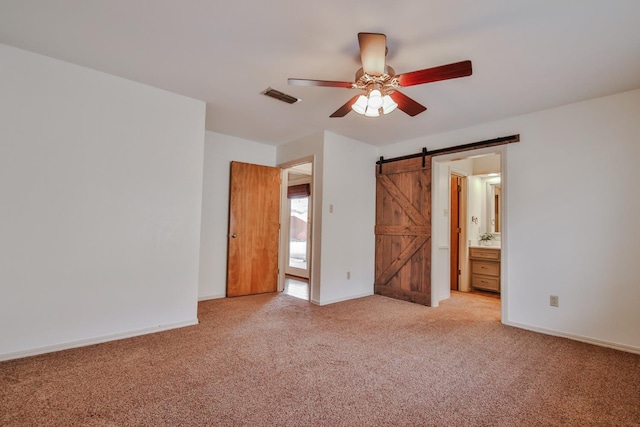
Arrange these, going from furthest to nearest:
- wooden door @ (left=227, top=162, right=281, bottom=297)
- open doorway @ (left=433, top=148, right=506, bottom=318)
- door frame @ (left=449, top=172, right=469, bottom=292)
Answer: door frame @ (left=449, top=172, right=469, bottom=292) < open doorway @ (left=433, top=148, right=506, bottom=318) < wooden door @ (left=227, top=162, right=281, bottom=297)

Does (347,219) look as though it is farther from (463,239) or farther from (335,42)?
(335,42)

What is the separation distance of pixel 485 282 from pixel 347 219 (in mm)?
2816

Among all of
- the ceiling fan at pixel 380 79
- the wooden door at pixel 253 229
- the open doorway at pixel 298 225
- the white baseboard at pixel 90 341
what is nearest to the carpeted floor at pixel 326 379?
the white baseboard at pixel 90 341

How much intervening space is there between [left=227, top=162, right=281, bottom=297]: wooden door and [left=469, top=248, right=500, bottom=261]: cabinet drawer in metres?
3.52

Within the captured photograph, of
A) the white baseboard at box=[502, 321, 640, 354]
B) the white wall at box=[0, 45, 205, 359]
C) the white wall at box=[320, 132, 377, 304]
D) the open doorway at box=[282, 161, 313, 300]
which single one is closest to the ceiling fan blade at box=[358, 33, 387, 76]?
the white wall at box=[0, 45, 205, 359]

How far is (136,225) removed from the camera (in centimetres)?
299

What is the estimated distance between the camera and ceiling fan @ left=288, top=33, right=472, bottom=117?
78.5 inches

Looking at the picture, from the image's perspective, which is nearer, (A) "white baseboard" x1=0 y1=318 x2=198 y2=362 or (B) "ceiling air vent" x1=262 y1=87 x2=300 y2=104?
(A) "white baseboard" x1=0 y1=318 x2=198 y2=362

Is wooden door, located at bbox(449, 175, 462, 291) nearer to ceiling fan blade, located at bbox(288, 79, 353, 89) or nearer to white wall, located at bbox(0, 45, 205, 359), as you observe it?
ceiling fan blade, located at bbox(288, 79, 353, 89)

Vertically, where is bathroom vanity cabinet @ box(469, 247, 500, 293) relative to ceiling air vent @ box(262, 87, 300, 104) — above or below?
below

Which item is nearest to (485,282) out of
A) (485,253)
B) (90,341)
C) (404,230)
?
(485,253)

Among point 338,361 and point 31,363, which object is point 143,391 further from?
point 338,361

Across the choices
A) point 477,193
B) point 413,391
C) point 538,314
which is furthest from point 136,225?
point 477,193

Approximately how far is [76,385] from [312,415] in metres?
1.58
